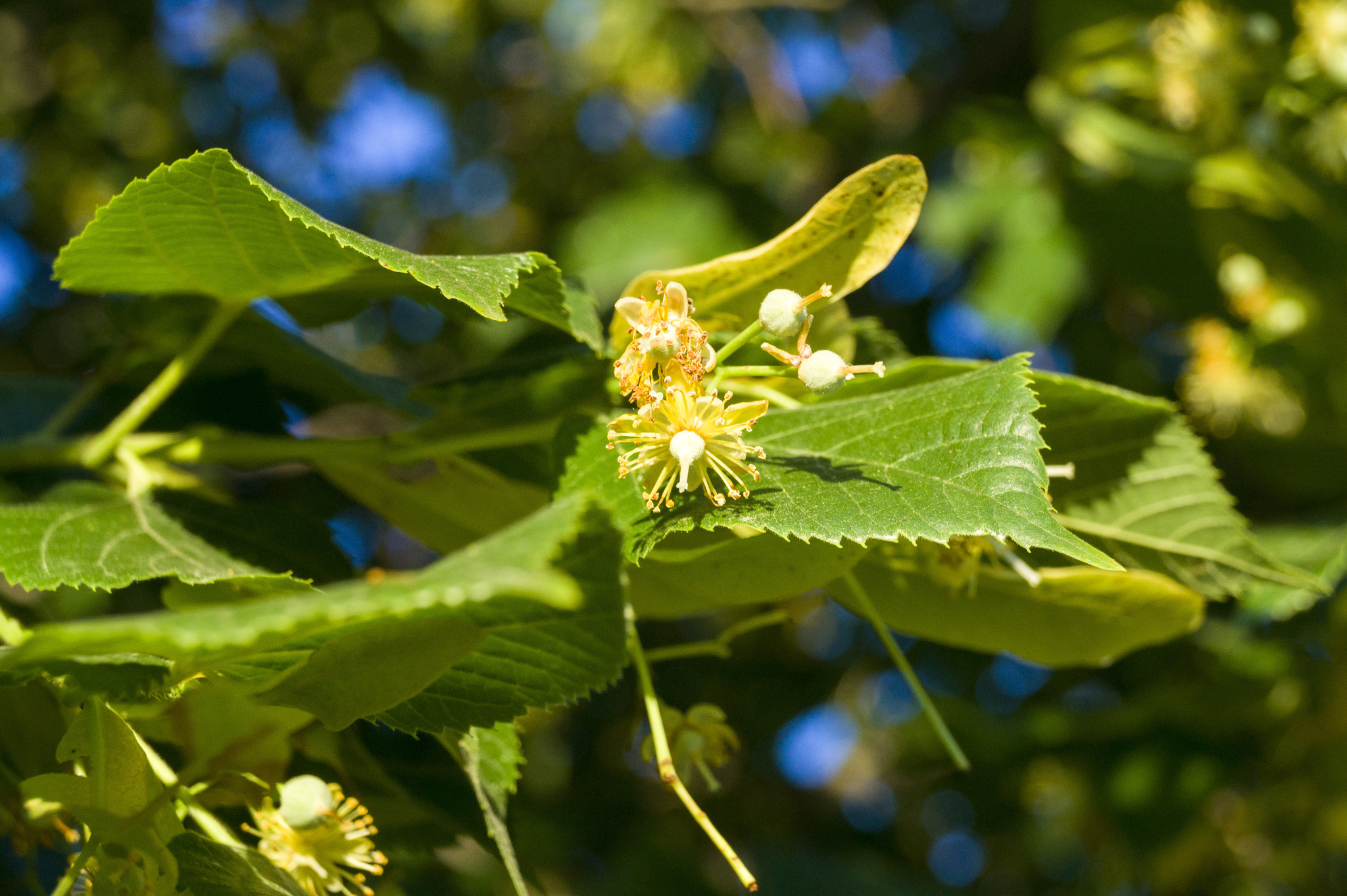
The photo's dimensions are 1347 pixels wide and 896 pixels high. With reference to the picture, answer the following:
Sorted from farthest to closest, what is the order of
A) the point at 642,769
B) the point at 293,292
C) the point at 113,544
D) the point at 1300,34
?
the point at 642,769 → the point at 1300,34 → the point at 293,292 → the point at 113,544

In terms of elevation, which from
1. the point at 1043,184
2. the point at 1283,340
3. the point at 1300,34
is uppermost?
the point at 1300,34

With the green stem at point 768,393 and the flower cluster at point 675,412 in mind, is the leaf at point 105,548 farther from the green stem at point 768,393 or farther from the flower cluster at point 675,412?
the green stem at point 768,393

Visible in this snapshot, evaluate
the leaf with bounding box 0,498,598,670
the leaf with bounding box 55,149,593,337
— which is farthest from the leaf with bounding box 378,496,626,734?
the leaf with bounding box 55,149,593,337

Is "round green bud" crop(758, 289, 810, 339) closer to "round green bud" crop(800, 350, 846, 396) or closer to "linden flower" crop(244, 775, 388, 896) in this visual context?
"round green bud" crop(800, 350, 846, 396)

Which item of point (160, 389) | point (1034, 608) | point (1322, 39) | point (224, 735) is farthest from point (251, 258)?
point (1322, 39)

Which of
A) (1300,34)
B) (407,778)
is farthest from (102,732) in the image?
(1300,34)

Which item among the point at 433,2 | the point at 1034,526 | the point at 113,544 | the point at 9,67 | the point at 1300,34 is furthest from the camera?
the point at 433,2

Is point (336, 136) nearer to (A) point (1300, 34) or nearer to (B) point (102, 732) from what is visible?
(A) point (1300, 34)
